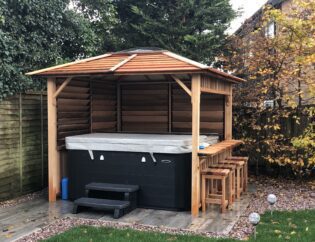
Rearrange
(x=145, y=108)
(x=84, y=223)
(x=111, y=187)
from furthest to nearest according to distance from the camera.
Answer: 1. (x=145, y=108)
2. (x=111, y=187)
3. (x=84, y=223)

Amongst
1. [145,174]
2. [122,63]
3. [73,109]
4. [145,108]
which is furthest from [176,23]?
[145,174]

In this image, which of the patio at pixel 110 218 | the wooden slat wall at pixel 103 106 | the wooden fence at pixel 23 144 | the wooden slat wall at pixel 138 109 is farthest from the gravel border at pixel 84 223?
the wooden slat wall at pixel 103 106

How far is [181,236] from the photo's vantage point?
4.88m

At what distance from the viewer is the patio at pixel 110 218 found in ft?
17.2

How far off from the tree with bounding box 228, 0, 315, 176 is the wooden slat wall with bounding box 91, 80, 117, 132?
2898 millimetres

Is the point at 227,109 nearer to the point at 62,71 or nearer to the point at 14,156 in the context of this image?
the point at 62,71

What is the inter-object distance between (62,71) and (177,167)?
245 centimetres

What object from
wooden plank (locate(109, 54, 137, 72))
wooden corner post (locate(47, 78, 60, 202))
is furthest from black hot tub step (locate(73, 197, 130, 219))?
wooden plank (locate(109, 54, 137, 72))

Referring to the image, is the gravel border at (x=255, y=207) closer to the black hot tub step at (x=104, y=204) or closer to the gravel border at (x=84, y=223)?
the gravel border at (x=84, y=223)

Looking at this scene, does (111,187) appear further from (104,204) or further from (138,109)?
(138,109)

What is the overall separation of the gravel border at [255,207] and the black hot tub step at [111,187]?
0.65m

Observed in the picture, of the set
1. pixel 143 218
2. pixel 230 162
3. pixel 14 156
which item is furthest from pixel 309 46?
pixel 14 156

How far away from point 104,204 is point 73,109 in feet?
7.56

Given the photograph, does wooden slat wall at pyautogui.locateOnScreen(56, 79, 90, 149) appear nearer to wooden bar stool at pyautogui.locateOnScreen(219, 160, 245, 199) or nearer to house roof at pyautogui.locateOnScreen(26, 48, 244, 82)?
house roof at pyautogui.locateOnScreen(26, 48, 244, 82)
